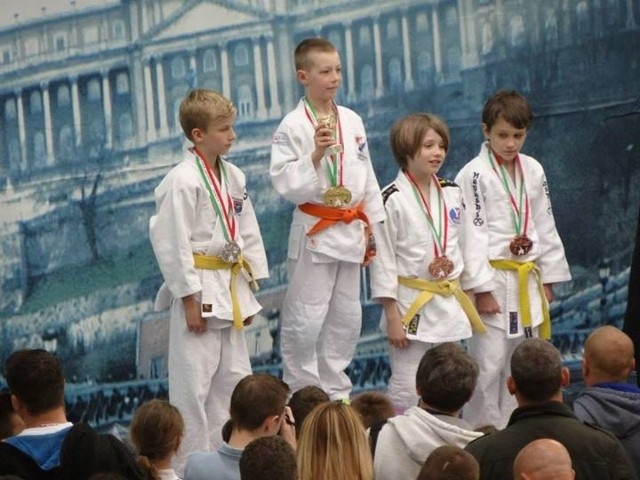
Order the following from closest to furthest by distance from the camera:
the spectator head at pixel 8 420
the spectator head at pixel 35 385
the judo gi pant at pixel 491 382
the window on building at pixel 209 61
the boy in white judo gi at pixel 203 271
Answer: the spectator head at pixel 35 385 < the spectator head at pixel 8 420 < the boy in white judo gi at pixel 203 271 < the judo gi pant at pixel 491 382 < the window on building at pixel 209 61

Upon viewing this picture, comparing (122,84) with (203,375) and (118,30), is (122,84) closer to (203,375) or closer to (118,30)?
(118,30)

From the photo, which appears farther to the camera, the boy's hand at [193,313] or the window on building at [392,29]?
the window on building at [392,29]

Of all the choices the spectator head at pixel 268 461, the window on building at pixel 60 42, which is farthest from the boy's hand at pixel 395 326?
the spectator head at pixel 268 461

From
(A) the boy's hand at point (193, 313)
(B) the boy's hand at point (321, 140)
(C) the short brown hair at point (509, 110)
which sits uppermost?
(C) the short brown hair at point (509, 110)

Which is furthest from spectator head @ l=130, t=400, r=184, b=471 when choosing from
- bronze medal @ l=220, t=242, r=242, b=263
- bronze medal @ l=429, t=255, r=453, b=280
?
bronze medal @ l=429, t=255, r=453, b=280

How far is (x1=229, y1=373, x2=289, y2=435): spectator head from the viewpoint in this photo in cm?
717

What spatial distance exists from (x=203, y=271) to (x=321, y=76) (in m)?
1.26

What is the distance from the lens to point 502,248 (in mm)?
10070

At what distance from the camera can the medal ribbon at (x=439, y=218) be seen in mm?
9734

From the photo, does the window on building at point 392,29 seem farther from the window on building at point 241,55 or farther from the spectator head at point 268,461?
the spectator head at point 268,461

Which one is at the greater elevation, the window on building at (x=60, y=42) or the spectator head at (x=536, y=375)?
the window on building at (x=60, y=42)

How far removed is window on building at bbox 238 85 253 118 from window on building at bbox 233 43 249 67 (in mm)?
142

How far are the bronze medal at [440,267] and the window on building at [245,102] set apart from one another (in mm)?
2158

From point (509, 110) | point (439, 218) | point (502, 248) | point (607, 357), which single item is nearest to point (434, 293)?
point (439, 218)
